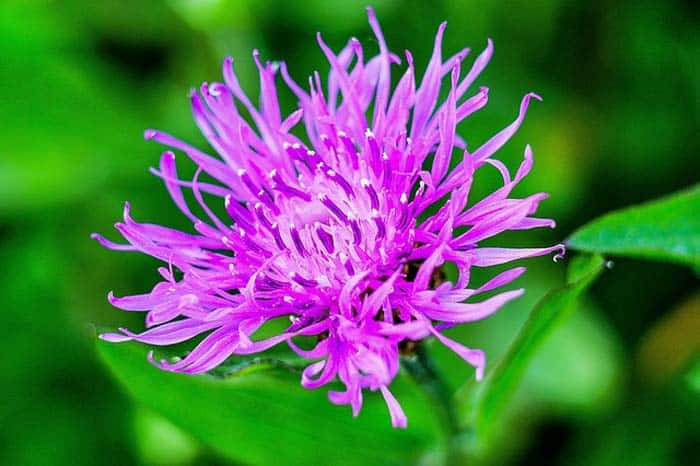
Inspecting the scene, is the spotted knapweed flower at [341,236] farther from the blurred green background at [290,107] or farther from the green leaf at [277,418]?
the blurred green background at [290,107]

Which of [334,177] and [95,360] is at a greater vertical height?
[334,177]

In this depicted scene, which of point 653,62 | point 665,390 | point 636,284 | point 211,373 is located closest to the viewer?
point 211,373

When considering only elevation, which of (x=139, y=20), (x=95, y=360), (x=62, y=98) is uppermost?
(x=139, y=20)

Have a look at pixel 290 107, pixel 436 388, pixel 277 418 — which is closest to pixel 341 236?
pixel 436 388

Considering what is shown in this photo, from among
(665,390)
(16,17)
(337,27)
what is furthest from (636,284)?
(16,17)

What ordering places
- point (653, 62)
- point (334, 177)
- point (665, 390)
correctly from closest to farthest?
point (334, 177) < point (665, 390) < point (653, 62)

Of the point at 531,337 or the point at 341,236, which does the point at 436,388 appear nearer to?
the point at 531,337

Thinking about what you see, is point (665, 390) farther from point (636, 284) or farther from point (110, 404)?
point (110, 404)
